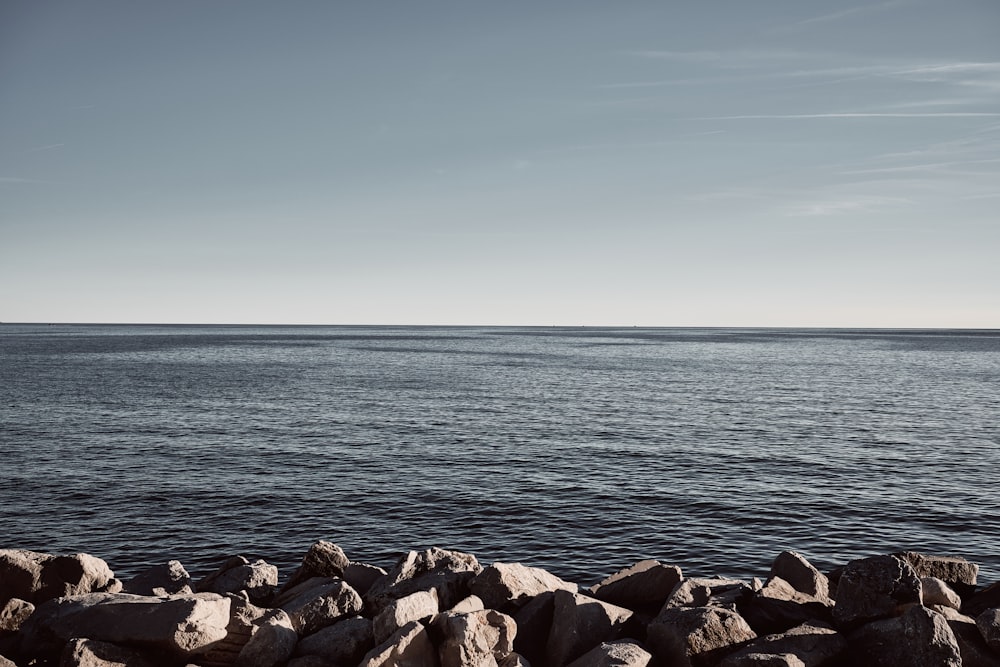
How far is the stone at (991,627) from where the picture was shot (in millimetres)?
12453

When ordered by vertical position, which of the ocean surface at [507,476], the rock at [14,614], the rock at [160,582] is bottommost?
the ocean surface at [507,476]

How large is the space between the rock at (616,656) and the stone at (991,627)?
563 centimetres

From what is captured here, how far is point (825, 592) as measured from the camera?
15.6 metres

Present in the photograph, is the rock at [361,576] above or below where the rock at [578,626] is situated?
below

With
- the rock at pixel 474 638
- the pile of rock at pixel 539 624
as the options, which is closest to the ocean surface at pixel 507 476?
the pile of rock at pixel 539 624

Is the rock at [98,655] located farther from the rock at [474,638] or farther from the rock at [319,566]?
the rock at [319,566]

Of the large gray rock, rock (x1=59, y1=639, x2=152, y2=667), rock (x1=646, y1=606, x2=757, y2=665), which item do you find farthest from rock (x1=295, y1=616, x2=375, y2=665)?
the large gray rock

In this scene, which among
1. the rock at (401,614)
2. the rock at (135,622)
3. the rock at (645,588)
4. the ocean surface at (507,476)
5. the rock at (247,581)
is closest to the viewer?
the rock at (135,622)

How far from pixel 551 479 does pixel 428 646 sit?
2338 cm

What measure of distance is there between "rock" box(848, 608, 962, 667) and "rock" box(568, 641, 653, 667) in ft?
11.9

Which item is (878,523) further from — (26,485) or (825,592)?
(26,485)

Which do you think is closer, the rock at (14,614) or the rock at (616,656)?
the rock at (616,656)

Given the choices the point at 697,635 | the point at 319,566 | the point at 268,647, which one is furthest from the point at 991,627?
the point at 319,566

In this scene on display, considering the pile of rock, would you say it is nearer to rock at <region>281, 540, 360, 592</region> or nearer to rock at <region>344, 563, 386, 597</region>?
rock at <region>344, 563, 386, 597</region>
